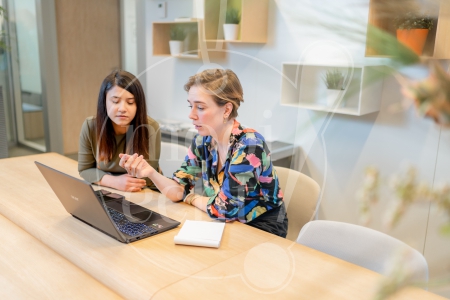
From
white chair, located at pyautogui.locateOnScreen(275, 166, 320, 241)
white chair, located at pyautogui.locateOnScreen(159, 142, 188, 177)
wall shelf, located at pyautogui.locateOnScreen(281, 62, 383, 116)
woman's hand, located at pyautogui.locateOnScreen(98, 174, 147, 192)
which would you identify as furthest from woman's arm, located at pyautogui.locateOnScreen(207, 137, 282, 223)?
wall shelf, located at pyautogui.locateOnScreen(281, 62, 383, 116)

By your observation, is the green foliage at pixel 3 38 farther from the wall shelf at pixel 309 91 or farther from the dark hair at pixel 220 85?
the dark hair at pixel 220 85

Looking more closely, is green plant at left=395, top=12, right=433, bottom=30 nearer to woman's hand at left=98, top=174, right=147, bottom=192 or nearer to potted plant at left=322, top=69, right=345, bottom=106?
potted plant at left=322, top=69, right=345, bottom=106

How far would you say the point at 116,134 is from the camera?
1.94 m

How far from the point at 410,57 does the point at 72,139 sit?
397 centimetres

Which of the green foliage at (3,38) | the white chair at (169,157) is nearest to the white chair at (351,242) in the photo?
the white chair at (169,157)

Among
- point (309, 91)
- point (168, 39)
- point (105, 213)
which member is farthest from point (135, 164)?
point (168, 39)

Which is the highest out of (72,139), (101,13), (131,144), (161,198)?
(101,13)

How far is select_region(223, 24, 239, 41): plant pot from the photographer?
2.58 m

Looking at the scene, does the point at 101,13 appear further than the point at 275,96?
Yes

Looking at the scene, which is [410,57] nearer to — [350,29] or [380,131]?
[350,29]

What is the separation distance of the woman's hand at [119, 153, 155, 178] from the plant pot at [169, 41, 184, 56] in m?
1.66

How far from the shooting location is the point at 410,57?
0.21 m

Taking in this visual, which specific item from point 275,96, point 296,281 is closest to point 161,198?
point 296,281

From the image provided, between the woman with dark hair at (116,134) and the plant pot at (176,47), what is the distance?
1.23 m
